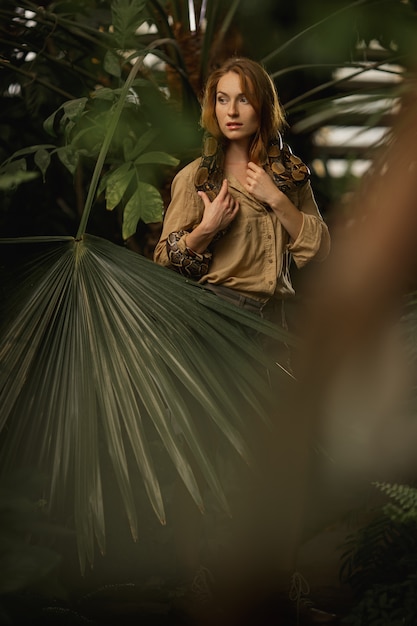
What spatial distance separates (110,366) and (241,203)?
37 centimetres

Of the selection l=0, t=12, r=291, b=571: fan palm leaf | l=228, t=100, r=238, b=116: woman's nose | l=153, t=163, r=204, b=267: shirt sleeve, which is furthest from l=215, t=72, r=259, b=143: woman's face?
l=0, t=12, r=291, b=571: fan palm leaf

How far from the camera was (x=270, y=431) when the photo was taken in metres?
1.54

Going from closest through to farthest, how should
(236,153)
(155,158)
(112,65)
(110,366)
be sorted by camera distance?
(110,366) < (236,153) < (155,158) < (112,65)

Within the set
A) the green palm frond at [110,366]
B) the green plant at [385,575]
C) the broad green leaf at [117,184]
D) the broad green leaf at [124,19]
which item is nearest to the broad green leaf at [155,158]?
the broad green leaf at [117,184]

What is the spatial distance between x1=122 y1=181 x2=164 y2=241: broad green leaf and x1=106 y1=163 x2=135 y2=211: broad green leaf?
48 millimetres

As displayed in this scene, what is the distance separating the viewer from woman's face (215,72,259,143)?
1.56 metres

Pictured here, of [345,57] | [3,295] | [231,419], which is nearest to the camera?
[231,419]

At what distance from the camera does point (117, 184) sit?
1.79m

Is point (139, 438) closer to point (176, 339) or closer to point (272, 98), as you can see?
point (176, 339)

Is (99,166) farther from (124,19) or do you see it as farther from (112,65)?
(124,19)

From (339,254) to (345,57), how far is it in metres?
1.35

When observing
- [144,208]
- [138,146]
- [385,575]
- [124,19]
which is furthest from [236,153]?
[385,575]

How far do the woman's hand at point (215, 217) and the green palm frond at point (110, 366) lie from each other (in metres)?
0.08

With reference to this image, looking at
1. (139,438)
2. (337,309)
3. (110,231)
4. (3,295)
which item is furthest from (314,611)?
(110,231)
